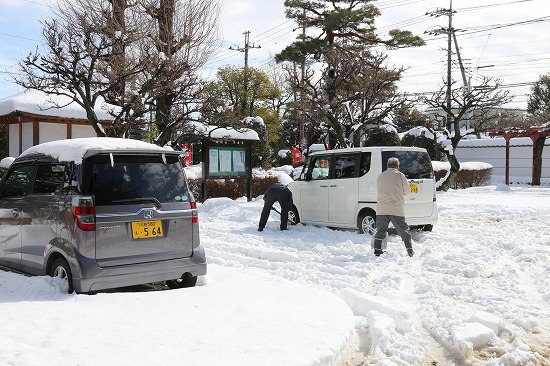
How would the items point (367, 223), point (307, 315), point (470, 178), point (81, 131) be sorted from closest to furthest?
point (307, 315) → point (367, 223) → point (81, 131) → point (470, 178)

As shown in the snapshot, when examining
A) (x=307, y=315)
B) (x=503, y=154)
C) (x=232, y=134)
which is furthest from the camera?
(x=503, y=154)

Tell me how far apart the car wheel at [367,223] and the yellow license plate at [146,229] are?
5.81 m

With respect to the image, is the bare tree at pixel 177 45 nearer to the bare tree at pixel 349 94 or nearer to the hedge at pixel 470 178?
the bare tree at pixel 349 94

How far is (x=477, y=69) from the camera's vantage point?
39.9 metres

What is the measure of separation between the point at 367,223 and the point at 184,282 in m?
5.34

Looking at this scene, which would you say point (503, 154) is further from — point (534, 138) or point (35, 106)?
point (35, 106)

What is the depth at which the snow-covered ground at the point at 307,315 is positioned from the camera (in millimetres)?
3963

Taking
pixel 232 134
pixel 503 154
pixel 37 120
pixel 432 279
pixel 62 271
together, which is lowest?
pixel 432 279

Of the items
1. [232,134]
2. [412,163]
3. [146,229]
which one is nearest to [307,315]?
[146,229]

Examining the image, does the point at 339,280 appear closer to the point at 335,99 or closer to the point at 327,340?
the point at 327,340

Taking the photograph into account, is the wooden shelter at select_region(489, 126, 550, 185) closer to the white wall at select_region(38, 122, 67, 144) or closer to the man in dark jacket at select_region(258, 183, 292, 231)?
the man in dark jacket at select_region(258, 183, 292, 231)

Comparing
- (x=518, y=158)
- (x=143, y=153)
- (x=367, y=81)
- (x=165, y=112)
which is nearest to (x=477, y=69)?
(x=518, y=158)

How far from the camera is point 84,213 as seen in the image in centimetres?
518

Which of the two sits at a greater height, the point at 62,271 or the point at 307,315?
the point at 62,271
